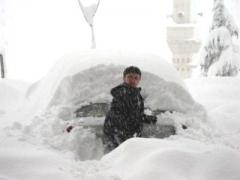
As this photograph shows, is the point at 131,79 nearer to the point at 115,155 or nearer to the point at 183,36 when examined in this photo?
the point at 115,155

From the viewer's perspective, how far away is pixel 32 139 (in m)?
5.24

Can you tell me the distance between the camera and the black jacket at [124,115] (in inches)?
196

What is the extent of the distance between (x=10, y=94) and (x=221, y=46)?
8.39m

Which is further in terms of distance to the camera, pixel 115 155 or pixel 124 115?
pixel 124 115

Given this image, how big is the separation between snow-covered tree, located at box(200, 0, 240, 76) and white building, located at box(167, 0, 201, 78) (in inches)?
79.5

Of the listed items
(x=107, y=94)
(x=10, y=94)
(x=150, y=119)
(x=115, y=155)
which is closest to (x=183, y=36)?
(x=10, y=94)

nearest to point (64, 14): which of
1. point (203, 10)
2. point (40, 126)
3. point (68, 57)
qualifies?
point (203, 10)

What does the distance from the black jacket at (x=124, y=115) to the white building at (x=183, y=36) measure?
12.4 m

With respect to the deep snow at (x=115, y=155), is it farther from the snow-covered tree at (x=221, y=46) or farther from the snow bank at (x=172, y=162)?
the snow-covered tree at (x=221, y=46)

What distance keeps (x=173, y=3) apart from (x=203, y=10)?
1492mm

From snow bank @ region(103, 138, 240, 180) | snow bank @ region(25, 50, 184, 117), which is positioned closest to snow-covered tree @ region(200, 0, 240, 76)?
snow bank @ region(25, 50, 184, 117)

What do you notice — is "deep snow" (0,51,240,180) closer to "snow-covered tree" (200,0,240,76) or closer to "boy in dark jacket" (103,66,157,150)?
"boy in dark jacket" (103,66,157,150)

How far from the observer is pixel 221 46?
48.3ft

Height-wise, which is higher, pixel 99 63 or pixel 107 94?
pixel 99 63
